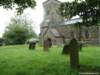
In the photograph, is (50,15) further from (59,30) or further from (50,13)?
(59,30)

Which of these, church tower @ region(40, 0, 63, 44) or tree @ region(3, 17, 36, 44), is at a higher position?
church tower @ region(40, 0, 63, 44)

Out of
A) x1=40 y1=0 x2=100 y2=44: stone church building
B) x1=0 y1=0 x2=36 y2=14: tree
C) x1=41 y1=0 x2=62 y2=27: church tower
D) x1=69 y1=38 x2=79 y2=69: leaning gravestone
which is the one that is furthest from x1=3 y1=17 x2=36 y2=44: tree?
x1=69 y1=38 x2=79 y2=69: leaning gravestone

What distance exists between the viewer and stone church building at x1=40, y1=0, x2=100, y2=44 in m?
62.0

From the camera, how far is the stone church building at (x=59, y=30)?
203 ft

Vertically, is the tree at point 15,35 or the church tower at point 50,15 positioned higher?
the church tower at point 50,15

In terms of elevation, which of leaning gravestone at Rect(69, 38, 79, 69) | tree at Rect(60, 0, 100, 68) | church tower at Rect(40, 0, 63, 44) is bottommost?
leaning gravestone at Rect(69, 38, 79, 69)

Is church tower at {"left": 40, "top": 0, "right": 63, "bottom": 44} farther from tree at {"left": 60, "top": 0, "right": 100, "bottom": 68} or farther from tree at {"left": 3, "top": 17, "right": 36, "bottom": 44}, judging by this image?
tree at {"left": 60, "top": 0, "right": 100, "bottom": 68}

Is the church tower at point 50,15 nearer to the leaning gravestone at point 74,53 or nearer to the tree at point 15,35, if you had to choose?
the tree at point 15,35

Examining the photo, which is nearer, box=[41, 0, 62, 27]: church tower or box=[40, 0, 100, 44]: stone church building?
box=[40, 0, 100, 44]: stone church building

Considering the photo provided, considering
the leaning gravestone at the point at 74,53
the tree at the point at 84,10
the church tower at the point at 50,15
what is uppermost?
the church tower at the point at 50,15

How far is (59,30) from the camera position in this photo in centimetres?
7406

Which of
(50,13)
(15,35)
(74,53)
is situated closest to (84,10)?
(74,53)

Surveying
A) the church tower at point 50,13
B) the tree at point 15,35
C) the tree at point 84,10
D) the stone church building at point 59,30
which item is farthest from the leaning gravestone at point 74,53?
the church tower at point 50,13

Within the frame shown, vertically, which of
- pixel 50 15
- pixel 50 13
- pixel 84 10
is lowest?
pixel 84 10
